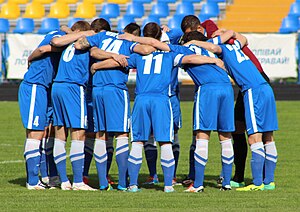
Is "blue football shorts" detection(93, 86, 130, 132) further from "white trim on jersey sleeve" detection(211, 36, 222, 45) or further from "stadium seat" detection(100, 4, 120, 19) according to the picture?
"stadium seat" detection(100, 4, 120, 19)

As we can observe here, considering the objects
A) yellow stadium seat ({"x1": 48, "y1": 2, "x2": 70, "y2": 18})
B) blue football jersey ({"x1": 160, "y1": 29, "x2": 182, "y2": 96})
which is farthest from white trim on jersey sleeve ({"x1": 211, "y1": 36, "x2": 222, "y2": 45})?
yellow stadium seat ({"x1": 48, "y1": 2, "x2": 70, "y2": 18})

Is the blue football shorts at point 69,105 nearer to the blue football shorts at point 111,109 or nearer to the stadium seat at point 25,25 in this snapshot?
the blue football shorts at point 111,109

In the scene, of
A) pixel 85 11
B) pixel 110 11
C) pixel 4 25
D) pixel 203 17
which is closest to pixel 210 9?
pixel 203 17

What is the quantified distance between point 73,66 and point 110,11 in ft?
61.8

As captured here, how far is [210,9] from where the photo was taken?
1108 inches

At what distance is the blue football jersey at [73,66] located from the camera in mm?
9961

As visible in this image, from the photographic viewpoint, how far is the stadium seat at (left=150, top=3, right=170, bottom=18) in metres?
28.4

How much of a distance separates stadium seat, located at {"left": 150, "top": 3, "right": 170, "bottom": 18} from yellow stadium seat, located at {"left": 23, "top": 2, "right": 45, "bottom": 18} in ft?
13.0

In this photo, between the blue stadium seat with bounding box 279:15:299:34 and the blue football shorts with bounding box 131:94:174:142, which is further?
the blue stadium seat with bounding box 279:15:299:34

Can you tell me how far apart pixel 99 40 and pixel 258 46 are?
14424 mm

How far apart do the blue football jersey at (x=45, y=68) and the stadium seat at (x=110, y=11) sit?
18.1 metres

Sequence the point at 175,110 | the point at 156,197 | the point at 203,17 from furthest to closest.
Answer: the point at 203,17 → the point at 175,110 → the point at 156,197

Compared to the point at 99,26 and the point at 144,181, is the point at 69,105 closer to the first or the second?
the point at 99,26

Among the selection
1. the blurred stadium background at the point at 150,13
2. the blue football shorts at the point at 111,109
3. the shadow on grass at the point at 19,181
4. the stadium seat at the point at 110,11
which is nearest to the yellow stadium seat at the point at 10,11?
the blurred stadium background at the point at 150,13
